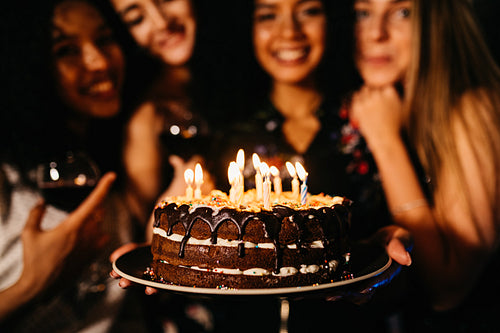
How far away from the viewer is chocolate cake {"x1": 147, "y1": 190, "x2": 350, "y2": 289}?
1.41 m

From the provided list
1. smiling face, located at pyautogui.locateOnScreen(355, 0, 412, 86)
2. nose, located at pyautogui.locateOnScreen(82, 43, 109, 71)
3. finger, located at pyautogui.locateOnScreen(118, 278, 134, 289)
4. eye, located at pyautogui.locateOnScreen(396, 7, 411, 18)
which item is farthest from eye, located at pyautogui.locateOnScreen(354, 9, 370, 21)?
finger, located at pyautogui.locateOnScreen(118, 278, 134, 289)

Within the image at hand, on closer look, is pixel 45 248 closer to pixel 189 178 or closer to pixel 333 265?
pixel 189 178

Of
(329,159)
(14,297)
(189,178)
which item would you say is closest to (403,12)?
(329,159)

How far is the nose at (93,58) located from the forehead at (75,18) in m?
0.13

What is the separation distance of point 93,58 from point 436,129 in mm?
2360

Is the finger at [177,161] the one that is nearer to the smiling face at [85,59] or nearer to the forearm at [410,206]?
the smiling face at [85,59]

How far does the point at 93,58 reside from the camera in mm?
2641

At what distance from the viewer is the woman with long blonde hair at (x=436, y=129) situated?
212cm

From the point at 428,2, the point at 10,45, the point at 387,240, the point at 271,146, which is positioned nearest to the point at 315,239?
the point at 387,240

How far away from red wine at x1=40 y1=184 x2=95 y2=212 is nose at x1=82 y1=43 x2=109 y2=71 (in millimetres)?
969

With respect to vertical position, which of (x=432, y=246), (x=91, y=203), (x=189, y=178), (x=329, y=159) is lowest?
(x=432, y=246)

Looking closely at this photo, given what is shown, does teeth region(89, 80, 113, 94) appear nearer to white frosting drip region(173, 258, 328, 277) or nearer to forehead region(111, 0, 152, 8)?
forehead region(111, 0, 152, 8)

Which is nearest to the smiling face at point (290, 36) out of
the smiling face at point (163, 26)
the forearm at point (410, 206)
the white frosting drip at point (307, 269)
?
the smiling face at point (163, 26)

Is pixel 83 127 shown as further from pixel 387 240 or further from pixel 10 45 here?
pixel 387 240
